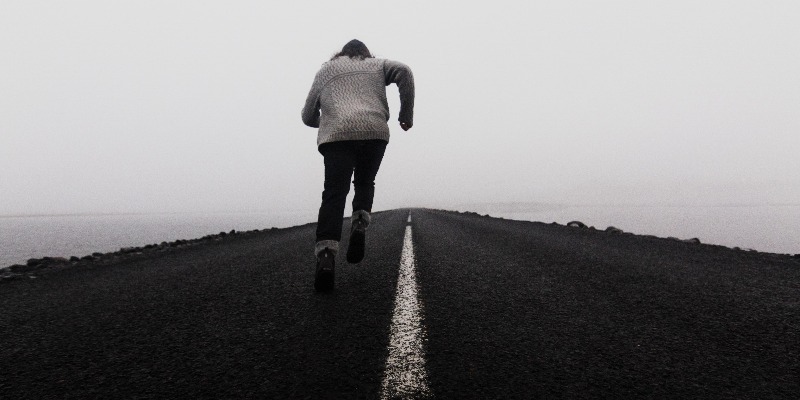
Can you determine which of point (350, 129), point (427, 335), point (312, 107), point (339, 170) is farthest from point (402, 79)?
point (427, 335)

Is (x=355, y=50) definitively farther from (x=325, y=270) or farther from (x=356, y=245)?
(x=325, y=270)

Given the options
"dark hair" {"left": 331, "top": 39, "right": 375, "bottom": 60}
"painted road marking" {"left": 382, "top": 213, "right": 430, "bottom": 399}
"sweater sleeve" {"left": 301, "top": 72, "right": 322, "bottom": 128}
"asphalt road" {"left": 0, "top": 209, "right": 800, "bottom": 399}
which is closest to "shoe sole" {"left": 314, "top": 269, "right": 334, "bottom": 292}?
"asphalt road" {"left": 0, "top": 209, "right": 800, "bottom": 399}

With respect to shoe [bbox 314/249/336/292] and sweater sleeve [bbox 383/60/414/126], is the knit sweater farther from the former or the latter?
shoe [bbox 314/249/336/292]

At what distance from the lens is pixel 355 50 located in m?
3.71

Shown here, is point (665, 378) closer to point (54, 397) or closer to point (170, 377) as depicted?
point (170, 377)

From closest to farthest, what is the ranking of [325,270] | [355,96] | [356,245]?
[325,270], [355,96], [356,245]

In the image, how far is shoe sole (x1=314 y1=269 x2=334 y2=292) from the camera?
3248 mm

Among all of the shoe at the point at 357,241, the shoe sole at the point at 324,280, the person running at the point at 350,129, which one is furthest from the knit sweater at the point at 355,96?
the shoe sole at the point at 324,280

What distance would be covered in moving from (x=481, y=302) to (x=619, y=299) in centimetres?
122

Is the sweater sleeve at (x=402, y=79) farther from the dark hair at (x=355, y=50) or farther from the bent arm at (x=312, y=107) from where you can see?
the bent arm at (x=312, y=107)

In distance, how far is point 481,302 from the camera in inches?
120

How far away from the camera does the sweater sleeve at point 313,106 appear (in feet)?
12.0

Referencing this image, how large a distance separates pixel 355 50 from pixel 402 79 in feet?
1.77

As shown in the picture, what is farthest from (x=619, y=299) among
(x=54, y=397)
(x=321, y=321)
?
(x=54, y=397)
